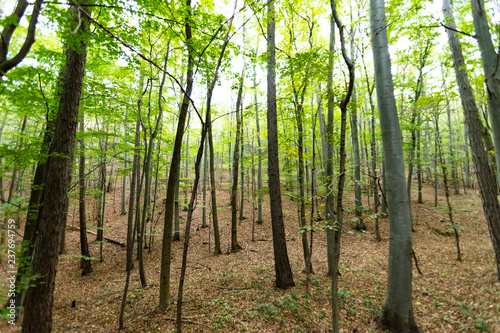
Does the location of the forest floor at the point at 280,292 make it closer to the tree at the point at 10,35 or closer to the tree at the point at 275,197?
the tree at the point at 275,197

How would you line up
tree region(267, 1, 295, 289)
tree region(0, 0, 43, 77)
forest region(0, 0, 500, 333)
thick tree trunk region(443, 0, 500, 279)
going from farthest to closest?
tree region(267, 1, 295, 289), thick tree trunk region(443, 0, 500, 279), forest region(0, 0, 500, 333), tree region(0, 0, 43, 77)

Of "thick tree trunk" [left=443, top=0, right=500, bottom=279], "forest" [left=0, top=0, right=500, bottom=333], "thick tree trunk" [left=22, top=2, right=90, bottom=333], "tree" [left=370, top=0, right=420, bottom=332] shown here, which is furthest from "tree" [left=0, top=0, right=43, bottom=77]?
"thick tree trunk" [left=443, top=0, right=500, bottom=279]

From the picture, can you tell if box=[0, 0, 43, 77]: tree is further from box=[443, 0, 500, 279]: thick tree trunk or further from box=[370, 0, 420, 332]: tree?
box=[443, 0, 500, 279]: thick tree trunk

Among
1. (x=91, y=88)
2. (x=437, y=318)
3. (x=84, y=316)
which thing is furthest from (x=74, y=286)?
(x=437, y=318)

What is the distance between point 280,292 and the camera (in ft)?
16.2

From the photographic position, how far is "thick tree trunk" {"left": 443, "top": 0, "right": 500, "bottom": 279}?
430 centimetres

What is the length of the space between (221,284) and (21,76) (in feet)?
21.1

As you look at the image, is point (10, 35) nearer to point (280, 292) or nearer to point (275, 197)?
point (275, 197)

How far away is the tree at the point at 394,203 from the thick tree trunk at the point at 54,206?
5.20 m

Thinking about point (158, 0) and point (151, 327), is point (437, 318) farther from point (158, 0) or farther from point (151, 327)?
point (158, 0)

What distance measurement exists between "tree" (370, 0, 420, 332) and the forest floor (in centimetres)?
64

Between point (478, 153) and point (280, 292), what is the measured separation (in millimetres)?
5864

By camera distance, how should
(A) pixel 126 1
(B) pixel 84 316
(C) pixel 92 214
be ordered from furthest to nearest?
(C) pixel 92 214 → (B) pixel 84 316 → (A) pixel 126 1

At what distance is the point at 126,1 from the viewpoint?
3.74 meters
